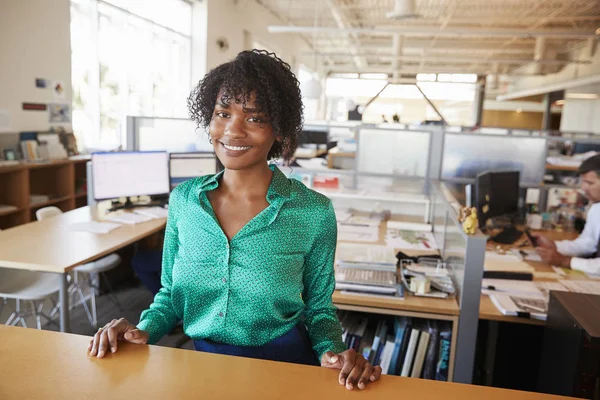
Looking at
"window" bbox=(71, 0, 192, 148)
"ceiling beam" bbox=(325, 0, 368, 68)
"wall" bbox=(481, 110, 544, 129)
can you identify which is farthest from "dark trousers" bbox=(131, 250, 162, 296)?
"wall" bbox=(481, 110, 544, 129)

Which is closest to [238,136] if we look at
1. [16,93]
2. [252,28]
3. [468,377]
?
[468,377]

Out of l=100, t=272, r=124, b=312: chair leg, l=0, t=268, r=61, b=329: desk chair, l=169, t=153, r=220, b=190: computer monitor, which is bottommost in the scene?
l=100, t=272, r=124, b=312: chair leg

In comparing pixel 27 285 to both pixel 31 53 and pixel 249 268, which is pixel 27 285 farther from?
pixel 31 53

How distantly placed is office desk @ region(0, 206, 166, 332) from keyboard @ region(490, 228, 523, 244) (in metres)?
2.22

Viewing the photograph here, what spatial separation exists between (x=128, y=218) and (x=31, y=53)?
2.75 m

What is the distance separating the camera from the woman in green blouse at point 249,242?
46.5 inches

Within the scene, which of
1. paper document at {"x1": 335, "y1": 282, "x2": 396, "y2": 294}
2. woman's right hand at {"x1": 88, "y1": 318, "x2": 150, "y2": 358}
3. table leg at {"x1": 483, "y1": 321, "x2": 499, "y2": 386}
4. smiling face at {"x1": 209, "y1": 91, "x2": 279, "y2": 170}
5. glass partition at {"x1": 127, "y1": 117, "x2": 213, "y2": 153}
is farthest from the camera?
glass partition at {"x1": 127, "y1": 117, "x2": 213, "y2": 153}

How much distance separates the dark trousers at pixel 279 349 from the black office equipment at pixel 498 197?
7.67 feet

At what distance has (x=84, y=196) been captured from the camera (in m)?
5.60

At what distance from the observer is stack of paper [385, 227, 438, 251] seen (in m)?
2.98

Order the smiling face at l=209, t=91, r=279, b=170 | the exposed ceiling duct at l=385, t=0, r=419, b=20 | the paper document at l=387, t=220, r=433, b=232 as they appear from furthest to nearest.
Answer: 1. the exposed ceiling duct at l=385, t=0, r=419, b=20
2. the paper document at l=387, t=220, r=433, b=232
3. the smiling face at l=209, t=91, r=279, b=170

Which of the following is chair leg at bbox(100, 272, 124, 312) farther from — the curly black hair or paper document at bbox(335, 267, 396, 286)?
the curly black hair

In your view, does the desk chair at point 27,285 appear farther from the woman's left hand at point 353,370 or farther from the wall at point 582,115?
the wall at point 582,115

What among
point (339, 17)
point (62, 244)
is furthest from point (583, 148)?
point (62, 244)
